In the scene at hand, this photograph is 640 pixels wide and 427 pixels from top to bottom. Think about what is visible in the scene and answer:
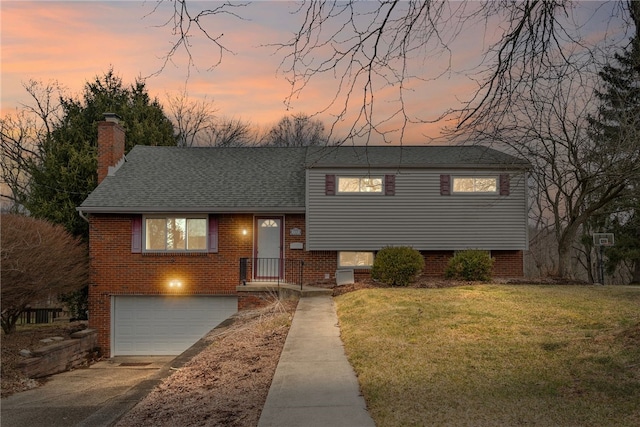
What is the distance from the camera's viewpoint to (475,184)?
17453 millimetres

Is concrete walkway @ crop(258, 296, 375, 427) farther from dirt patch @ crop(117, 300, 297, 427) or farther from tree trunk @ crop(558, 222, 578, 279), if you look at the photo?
tree trunk @ crop(558, 222, 578, 279)

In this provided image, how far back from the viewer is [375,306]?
11258 mm

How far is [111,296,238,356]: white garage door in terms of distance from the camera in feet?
55.2

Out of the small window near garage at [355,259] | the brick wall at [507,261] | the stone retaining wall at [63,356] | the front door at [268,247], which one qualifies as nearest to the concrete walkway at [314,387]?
the stone retaining wall at [63,356]

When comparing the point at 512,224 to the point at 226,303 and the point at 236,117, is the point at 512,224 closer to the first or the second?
the point at 226,303

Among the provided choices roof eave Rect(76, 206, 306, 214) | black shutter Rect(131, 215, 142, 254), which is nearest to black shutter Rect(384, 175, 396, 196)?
roof eave Rect(76, 206, 306, 214)

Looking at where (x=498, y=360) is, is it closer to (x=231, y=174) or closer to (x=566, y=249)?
(x=566, y=249)

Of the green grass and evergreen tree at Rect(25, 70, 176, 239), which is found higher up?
evergreen tree at Rect(25, 70, 176, 239)

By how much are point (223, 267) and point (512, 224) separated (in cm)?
1026

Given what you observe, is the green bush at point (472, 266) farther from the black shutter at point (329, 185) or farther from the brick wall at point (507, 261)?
the black shutter at point (329, 185)

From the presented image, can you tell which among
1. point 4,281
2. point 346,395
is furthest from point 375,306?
point 4,281

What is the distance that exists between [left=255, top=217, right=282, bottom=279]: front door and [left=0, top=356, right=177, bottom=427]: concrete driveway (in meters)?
4.65

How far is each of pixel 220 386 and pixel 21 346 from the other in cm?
1020

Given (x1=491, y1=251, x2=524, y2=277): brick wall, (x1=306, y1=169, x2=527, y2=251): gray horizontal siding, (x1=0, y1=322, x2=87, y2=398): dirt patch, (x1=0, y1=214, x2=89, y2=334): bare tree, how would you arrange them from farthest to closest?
(x1=491, y1=251, x2=524, y2=277): brick wall
(x1=306, y1=169, x2=527, y2=251): gray horizontal siding
(x1=0, y1=214, x2=89, y2=334): bare tree
(x1=0, y1=322, x2=87, y2=398): dirt patch
